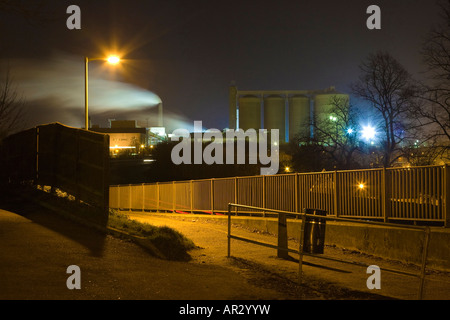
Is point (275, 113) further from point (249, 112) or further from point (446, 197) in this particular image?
point (446, 197)

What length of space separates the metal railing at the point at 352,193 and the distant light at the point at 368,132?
13235mm

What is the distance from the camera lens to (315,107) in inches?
2645

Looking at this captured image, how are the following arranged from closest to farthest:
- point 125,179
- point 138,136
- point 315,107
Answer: point 125,179
point 315,107
point 138,136

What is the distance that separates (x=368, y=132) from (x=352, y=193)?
18.5 metres

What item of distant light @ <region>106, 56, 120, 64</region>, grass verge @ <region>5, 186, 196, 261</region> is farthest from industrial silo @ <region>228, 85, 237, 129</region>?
grass verge @ <region>5, 186, 196, 261</region>

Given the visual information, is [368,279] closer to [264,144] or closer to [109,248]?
[109,248]

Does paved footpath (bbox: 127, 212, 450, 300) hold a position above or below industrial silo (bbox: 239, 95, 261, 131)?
below

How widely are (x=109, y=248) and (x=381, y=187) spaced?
7.36 meters

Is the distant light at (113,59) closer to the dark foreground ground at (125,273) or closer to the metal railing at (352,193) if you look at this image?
the metal railing at (352,193)

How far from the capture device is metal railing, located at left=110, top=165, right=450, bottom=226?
1105 centimetres

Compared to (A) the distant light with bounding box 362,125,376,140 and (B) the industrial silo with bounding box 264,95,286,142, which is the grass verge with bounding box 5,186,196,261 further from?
(B) the industrial silo with bounding box 264,95,286,142

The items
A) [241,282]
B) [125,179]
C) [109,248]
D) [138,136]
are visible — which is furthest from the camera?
[138,136]

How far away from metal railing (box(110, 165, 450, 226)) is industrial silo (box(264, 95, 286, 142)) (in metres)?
48.6
